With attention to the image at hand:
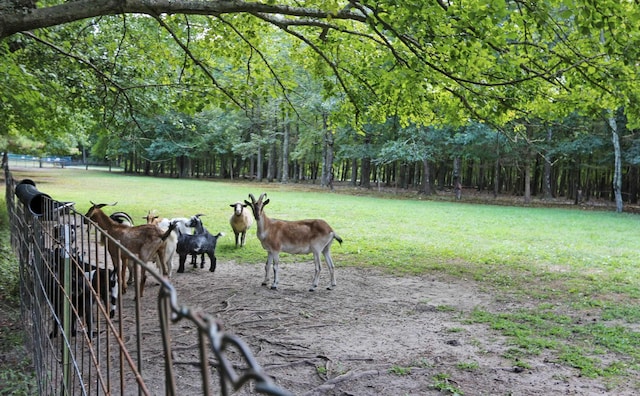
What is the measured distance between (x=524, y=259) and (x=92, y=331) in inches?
403

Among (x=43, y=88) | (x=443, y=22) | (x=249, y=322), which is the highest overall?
(x=443, y=22)

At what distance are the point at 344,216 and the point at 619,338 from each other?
1442 centimetres

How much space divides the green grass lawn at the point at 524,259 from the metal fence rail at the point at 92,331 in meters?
3.85

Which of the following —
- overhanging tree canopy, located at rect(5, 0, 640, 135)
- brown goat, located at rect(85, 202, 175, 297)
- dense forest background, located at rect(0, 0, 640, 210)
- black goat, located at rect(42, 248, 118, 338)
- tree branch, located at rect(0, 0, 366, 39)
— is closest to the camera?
black goat, located at rect(42, 248, 118, 338)

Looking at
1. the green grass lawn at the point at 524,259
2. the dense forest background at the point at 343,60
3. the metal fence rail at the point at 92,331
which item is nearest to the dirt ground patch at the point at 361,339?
the metal fence rail at the point at 92,331

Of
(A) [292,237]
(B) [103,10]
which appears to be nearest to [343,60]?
(A) [292,237]

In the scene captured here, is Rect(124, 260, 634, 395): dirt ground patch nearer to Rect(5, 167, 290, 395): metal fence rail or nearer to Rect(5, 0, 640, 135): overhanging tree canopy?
Rect(5, 167, 290, 395): metal fence rail

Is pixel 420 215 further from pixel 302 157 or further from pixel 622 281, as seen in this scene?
pixel 302 157

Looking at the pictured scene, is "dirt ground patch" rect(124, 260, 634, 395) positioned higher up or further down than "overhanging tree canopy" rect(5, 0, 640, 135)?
further down

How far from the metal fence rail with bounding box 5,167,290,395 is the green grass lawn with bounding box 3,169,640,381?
12.6 ft

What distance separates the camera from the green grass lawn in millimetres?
6223

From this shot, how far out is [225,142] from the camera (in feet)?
181

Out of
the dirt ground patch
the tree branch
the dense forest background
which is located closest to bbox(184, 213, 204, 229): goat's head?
the dirt ground patch

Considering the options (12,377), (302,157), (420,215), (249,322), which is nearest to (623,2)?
(249,322)
